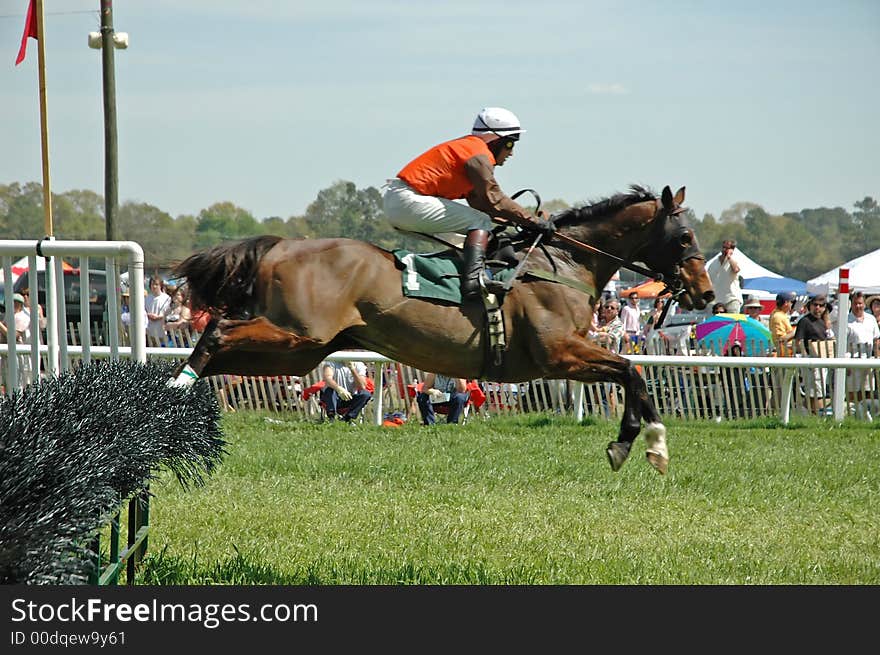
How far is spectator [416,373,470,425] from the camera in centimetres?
1262

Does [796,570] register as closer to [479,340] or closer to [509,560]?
[509,560]

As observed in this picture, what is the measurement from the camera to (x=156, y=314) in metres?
14.5

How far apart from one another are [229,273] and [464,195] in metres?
1.49

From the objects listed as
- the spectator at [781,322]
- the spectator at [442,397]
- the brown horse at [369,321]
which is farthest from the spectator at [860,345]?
the brown horse at [369,321]

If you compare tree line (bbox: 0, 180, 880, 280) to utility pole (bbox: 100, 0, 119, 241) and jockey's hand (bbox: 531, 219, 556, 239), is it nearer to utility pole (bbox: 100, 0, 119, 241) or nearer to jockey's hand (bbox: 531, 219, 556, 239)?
utility pole (bbox: 100, 0, 119, 241)

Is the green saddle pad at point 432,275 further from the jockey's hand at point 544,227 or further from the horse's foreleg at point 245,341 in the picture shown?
the horse's foreleg at point 245,341

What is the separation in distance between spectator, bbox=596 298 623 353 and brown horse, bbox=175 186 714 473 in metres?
6.44

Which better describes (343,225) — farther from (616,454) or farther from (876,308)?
(616,454)

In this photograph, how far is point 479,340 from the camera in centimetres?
670

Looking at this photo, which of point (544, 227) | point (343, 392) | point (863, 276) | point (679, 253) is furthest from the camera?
point (863, 276)

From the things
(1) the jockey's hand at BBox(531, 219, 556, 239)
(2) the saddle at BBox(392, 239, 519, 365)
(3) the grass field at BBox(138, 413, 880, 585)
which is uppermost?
(1) the jockey's hand at BBox(531, 219, 556, 239)

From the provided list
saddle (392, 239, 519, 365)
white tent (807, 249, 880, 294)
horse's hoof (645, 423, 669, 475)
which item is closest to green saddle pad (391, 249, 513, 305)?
saddle (392, 239, 519, 365)

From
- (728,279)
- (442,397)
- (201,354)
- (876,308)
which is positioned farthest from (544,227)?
(876,308)

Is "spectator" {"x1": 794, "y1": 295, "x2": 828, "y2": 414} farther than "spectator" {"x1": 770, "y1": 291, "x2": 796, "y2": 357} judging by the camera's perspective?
No
